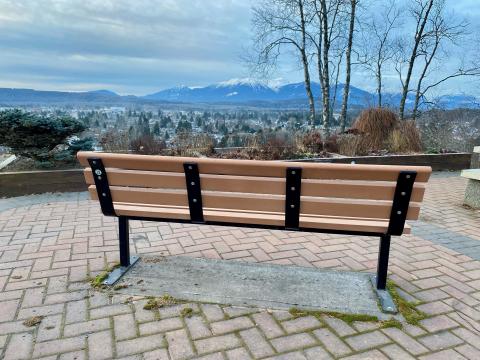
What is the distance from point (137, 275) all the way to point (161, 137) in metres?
6.14

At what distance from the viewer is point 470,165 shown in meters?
9.16

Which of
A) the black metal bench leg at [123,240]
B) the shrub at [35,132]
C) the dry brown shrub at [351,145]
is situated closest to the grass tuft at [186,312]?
the black metal bench leg at [123,240]

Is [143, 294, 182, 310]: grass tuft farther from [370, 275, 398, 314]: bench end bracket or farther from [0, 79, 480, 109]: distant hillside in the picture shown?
[0, 79, 480, 109]: distant hillside

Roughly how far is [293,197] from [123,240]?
1.47 metres

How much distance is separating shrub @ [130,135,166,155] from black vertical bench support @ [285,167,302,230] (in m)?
5.77

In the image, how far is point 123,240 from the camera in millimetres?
3217

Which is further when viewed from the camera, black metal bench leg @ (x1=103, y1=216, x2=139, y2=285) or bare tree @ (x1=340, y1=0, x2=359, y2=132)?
bare tree @ (x1=340, y1=0, x2=359, y2=132)

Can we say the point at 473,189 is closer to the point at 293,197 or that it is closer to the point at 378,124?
the point at 293,197

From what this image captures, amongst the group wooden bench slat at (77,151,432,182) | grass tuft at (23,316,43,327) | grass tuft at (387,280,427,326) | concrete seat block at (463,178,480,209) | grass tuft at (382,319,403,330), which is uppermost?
wooden bench slat at (77,151,432,182)

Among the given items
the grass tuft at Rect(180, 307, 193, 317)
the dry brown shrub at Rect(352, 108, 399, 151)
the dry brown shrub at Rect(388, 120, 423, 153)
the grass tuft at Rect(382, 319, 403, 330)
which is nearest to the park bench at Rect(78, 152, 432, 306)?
the grass tuft at Rect(382, 319, 403, 330)

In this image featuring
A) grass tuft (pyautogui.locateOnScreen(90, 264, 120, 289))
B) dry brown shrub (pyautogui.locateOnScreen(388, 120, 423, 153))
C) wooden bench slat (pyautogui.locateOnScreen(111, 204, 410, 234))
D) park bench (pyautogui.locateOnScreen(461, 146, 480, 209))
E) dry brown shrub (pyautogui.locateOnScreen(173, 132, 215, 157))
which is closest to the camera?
wooden bench slat (pyautogui.locateOnScreen(111, 204, 410, 234))

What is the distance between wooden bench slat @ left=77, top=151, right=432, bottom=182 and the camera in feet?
8.04

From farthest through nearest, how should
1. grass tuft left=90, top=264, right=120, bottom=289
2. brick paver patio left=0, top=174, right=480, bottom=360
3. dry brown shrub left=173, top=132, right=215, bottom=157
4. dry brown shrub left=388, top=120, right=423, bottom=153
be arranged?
dry brown shrub left=388, top=120, right=423, bottom=153 < dry brown shrub left=173, top=132, right=215, bottom=157 < grass tuft left=90, top=264, right=120, bottom=289 < brick paver patio left=0, top=174, right=480, bottom=360

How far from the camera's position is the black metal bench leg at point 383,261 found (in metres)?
2.81
